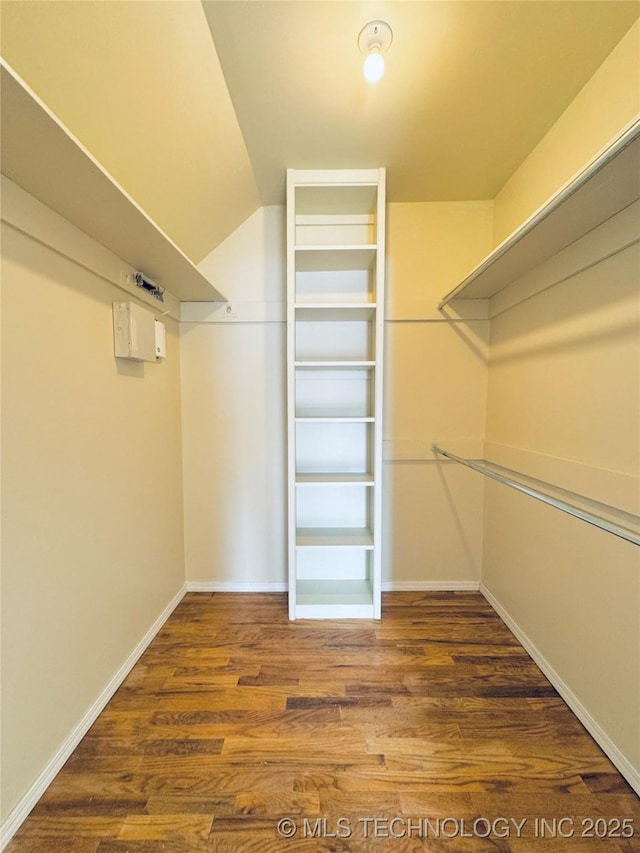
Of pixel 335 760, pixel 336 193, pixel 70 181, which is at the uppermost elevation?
pixel 336 193

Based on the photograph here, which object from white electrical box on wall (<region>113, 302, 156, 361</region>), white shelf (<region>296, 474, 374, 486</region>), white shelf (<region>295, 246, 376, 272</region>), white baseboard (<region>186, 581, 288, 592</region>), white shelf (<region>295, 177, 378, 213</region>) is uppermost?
white shelf (<region>295, 177, 378, 213</region>)

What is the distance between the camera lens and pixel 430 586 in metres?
2.35

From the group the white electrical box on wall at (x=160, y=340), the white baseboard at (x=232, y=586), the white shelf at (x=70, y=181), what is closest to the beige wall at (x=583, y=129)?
the white shelf at (x=70, y=181)

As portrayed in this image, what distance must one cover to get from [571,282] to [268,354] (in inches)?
66.7

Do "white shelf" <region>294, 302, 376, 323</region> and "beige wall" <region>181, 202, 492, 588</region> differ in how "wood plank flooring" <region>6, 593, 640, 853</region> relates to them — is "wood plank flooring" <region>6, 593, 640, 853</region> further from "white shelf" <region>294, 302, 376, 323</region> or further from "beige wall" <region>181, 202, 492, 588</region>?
"white shelf" <region>294, 302, 376, 323</region>

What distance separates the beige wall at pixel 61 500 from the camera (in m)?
1.04

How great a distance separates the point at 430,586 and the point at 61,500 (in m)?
2.27

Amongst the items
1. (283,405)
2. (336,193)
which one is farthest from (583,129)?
(283,405)

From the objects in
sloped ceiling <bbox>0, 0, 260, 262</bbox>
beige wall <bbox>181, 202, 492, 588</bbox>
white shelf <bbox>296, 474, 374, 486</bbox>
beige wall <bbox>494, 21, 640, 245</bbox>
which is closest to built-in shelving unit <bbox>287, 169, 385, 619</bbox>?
white shelf <bbox>296, 474, 374, 486</bbox>

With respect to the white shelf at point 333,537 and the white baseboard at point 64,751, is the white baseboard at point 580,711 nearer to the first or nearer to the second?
the white shelf at point 333,537

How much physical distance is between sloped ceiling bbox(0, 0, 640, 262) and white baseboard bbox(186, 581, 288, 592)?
89.3 inches

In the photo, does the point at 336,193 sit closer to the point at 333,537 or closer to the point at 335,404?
the point at 335,404

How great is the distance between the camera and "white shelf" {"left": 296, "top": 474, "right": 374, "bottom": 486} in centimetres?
196

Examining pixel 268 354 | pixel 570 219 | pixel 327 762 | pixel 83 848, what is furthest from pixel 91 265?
pixel 327 762
